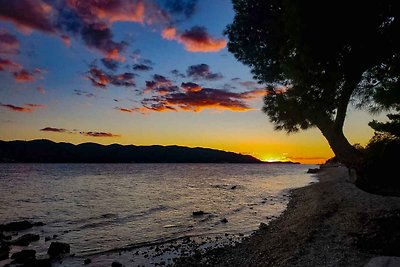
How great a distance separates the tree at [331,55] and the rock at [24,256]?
1671cm

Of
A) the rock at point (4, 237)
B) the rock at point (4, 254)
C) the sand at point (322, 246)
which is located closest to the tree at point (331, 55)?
the sand at point (322, 246)

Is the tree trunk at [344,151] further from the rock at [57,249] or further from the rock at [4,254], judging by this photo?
the rock at [4,254]

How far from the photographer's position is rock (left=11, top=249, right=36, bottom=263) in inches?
700

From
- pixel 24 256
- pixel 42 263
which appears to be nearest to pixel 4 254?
pixel 24 256

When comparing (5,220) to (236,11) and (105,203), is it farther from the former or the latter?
(236,11)

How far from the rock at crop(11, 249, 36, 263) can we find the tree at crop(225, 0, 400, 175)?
54.8 feet

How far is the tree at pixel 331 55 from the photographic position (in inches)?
426

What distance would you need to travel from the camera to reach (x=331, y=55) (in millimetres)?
11773

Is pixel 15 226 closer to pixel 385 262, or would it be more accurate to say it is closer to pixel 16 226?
pixel 16 226

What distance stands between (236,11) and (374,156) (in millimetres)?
10621

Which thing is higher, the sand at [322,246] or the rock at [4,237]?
Result: the sand at [322,246]

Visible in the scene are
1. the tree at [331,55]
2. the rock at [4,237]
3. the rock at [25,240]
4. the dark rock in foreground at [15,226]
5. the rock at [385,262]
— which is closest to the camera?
the rock at [385,262]

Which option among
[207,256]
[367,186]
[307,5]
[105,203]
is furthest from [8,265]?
[105,203]

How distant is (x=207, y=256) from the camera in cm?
1764
